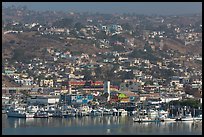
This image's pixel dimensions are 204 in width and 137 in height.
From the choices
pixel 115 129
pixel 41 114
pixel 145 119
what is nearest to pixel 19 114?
pixel 41 114

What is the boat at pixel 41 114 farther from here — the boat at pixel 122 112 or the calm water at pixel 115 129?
the calm water at pixel 115 129

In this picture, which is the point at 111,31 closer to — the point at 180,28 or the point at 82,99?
the point at 180,28

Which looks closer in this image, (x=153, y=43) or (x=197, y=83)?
(x=197, y=83)

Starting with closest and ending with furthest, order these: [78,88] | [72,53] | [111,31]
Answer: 1. [78,88]
2. [72,53]
3. [111,31]

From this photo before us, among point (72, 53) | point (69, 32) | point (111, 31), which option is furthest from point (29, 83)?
point (111, 31)

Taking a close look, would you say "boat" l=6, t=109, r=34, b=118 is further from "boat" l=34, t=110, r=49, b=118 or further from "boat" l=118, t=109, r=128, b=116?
"boat" l=118, t=109, r=128, b=116

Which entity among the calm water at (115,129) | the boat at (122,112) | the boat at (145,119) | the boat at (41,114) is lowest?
the boat at (122,112)

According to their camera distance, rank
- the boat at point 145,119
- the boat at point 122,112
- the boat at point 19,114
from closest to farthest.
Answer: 1. the boat at point 145,119
2. the boat at point 19,114
3. the boat at point 122,112

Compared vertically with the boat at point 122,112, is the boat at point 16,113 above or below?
→ above

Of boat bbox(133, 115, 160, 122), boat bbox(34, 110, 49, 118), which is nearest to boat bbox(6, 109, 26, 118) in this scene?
boat bbox(34, 110, 49, 118)

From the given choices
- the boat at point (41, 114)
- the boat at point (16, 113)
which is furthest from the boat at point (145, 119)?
the boat at point (16, 113)

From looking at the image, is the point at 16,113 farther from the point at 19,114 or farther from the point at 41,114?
the point at 41,114
